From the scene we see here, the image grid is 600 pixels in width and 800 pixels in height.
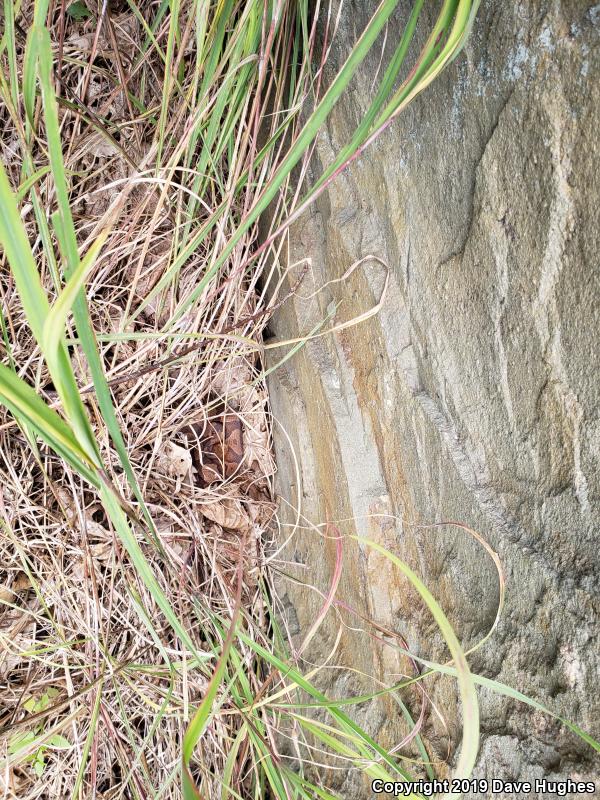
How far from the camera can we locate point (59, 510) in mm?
1059

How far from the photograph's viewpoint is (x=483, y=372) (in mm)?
594

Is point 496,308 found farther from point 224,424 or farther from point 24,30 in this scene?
point 24,30

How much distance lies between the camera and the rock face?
481 mm

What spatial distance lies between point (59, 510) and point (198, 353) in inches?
14.9

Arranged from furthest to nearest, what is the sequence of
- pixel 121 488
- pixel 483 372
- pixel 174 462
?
pixel 174 462
pixel 121 488
pixel 483 372

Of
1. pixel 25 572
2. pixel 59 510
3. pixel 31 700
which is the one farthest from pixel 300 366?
pixel 31 700

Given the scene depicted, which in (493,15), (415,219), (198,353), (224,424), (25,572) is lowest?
(25,572)

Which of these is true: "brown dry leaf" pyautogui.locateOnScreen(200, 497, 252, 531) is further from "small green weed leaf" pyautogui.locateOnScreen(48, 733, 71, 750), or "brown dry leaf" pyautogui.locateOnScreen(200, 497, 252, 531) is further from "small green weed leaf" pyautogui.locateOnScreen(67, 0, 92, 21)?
"small green weed leaf" pyautogui.locateOnScreen(67, 0, 92, 21)

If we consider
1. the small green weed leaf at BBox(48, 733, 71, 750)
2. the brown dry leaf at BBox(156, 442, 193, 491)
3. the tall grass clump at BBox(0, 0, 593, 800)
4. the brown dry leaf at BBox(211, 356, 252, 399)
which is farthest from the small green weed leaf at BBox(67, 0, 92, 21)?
the small green weed leaf at BBox(48, 733, 71, 750)

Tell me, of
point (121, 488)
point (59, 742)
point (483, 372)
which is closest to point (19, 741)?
point (59, 742)

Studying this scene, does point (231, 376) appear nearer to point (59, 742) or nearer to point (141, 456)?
point (141, 456)

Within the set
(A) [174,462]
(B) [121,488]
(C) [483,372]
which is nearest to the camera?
(C) [483,372]

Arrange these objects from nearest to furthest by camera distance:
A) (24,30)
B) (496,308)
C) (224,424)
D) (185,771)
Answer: (185,771) → (496,308) → (24,30) → (224,424)

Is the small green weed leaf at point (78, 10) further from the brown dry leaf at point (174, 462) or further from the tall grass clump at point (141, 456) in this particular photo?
the brown dry leaf at point (174, 462)
